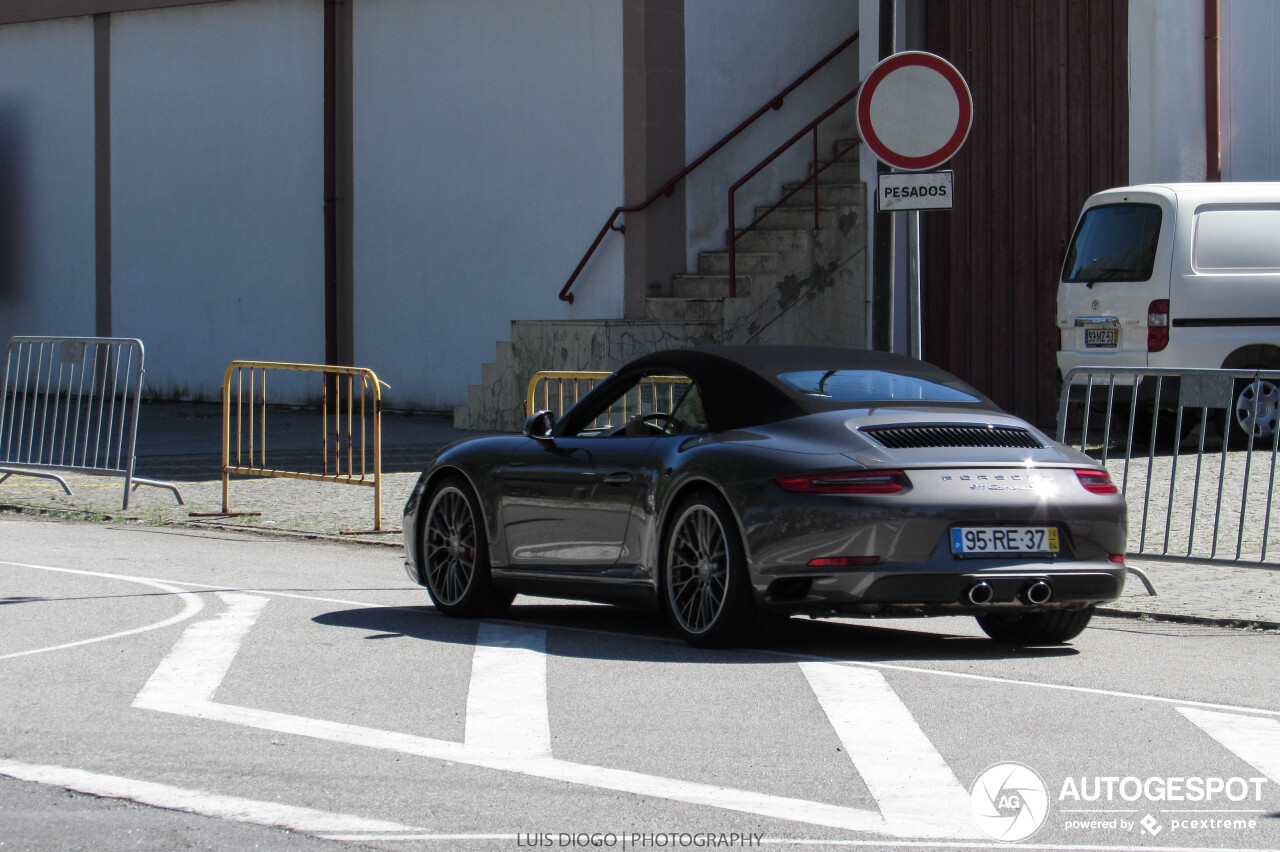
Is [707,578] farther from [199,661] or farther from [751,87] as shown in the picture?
[751,87]

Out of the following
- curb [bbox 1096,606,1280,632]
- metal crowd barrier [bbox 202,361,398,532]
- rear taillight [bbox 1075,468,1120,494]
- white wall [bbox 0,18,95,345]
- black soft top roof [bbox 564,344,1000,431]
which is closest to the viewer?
rear taillight [bbox 1075,468,1120,494]

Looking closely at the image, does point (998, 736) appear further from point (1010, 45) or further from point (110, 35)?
point (110, 35)

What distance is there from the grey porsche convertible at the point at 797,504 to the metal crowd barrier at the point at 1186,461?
5.84 ft

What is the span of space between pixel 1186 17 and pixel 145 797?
50.2 feet

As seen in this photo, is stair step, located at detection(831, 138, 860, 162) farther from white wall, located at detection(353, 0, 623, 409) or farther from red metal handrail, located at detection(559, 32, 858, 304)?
white wall, located at detection(353, 0, 623, 409)

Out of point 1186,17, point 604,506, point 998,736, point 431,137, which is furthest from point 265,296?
point 998,736

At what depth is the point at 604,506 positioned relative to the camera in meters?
8.31

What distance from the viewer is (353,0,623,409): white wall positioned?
21.7 meters

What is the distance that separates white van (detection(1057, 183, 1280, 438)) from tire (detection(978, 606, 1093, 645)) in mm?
7595

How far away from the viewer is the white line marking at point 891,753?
498cm

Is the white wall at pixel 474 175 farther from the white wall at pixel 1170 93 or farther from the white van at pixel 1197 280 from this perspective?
the white van at pixel 1197 280

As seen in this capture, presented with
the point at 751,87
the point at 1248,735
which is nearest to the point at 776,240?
the point at 751,87

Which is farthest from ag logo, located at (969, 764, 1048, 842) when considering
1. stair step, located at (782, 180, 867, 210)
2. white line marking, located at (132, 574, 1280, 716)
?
stair step, located at (782, 180, 867, 210)

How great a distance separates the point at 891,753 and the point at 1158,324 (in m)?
10.3
